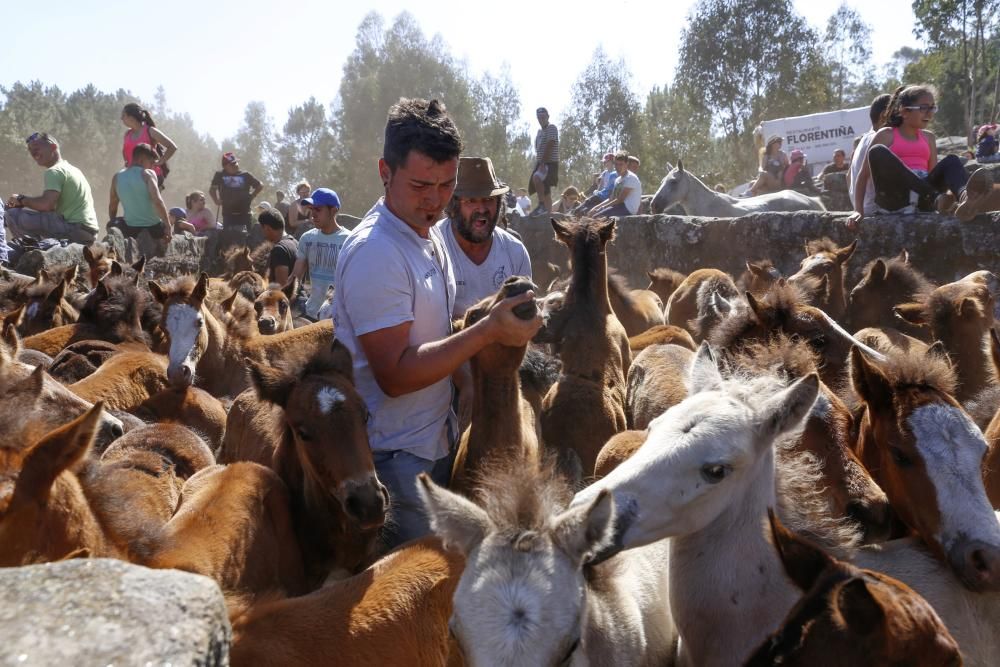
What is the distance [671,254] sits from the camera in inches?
464

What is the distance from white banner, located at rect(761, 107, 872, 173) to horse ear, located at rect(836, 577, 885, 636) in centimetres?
2505

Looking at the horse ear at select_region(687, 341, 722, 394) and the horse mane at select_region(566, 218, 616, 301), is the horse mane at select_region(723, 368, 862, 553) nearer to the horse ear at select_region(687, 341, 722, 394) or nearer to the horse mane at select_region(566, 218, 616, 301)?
the horse ear at select_region(687, 341, 722, 394)

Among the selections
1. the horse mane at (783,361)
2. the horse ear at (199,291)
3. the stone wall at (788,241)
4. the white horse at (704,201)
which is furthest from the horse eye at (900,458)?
the white horse at (704,201)

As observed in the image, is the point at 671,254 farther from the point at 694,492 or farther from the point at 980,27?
the point at 980,27

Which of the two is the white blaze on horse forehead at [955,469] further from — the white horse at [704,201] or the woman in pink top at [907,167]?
the white horse at [704,201]

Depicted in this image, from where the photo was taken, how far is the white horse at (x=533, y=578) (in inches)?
93.9

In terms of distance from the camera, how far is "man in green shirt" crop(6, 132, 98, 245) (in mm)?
11987

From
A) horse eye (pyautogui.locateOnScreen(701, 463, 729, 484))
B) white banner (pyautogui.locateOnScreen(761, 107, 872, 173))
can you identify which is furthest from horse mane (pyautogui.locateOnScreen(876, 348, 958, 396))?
white banner (pyautogui.locateOnScreen(761, 107, 872, 173))

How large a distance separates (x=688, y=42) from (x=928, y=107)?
3293 centimetres

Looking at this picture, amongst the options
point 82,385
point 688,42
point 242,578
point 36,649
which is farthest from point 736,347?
point 688,42

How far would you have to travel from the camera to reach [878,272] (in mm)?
7227

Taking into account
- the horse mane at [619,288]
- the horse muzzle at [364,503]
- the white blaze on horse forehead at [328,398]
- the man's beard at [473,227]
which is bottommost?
the horse muzzle at [364,503]

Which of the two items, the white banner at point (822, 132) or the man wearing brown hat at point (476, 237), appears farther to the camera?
the white banner at point (822, 132)

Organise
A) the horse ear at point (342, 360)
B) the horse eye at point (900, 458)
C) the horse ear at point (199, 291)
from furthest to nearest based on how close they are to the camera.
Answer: the horse ear at point (199, 291) < the horse ear at point (342, 360) < the horse eye at point (900, 458)
